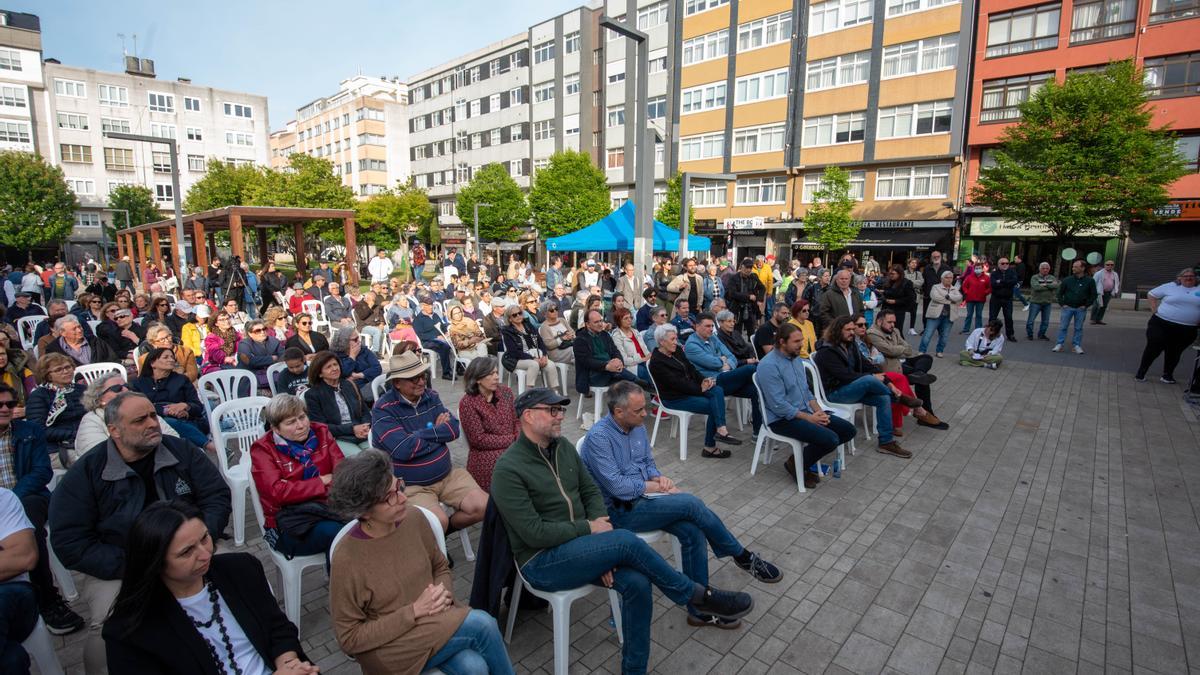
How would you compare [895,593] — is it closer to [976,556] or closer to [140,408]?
[976,556]

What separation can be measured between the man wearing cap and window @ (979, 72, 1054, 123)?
98.7ft

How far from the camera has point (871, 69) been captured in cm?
2875

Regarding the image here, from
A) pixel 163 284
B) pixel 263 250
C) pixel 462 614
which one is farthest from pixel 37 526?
pixel 263 250

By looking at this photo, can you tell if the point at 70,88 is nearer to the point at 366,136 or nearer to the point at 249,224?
the point at 366,136

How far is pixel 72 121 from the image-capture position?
5156cm

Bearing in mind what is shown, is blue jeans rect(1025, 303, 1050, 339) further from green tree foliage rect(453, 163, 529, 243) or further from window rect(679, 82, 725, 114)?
green tree foliage rect(453, 163, 529, 243)

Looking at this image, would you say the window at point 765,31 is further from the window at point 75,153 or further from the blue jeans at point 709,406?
the window at point 75,153

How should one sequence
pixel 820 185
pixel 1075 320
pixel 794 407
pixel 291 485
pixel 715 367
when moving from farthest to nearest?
1. pixel 820 185
2. pixel 1075 320
3. pixel 715 367
4. pixel 794 407
5. pixel 291 485

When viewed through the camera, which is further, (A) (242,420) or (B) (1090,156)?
(B) (1090,156)

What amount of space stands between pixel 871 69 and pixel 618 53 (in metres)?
17.7

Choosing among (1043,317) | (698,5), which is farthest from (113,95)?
(1043,317)

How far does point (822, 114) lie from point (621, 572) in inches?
1292

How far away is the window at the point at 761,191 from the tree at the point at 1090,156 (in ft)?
39.5

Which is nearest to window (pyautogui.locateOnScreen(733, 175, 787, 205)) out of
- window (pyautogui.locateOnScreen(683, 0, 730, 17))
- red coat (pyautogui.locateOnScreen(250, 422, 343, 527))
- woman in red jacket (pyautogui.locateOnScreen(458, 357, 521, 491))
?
window (pyautogui.locateOnScreen(683, 0, 730, 17))
